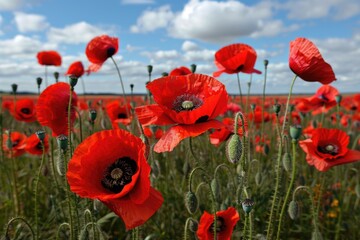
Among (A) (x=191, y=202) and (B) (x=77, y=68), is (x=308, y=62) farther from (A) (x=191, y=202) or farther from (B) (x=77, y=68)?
(B) (x=77, y=68)

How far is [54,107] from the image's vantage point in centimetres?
224

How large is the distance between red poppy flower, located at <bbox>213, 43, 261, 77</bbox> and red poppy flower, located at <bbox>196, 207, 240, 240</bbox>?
1.26m

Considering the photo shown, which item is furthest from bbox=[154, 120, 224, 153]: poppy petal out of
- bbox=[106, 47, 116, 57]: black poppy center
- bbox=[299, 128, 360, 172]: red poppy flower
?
bbox=[106, 47, 116, 57]: black poppy center

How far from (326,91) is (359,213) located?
124 centimetres

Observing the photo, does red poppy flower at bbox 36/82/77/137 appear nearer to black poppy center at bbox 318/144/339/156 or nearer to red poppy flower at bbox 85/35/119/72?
red poppy flower at bbox 85/35/119/72

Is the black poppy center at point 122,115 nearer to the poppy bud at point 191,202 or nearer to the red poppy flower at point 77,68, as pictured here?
the red poppy flower at point 77,68

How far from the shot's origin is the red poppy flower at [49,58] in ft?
15.6

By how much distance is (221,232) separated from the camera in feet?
6.90

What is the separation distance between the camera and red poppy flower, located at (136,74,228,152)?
4.87 feet

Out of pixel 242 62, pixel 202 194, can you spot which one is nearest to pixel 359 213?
pixel 202 194

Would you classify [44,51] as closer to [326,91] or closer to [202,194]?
[202,194]

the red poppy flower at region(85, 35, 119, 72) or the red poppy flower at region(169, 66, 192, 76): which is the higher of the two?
the red poppy flower at region(85, 35, 119, 72)

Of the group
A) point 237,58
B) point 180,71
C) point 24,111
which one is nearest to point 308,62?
point 237,58

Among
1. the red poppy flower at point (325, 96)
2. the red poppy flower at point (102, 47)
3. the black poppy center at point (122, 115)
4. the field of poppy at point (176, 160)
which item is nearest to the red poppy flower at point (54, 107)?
the field of poppy at point (176, 160)
